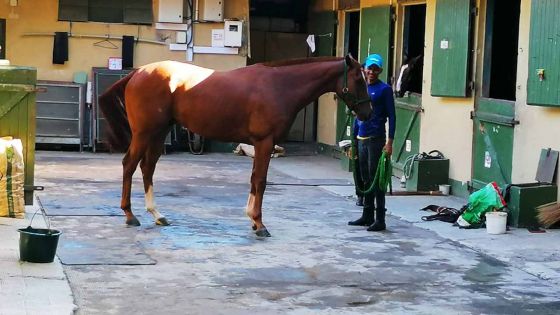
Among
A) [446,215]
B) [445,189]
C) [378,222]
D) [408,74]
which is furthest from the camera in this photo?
[408,74]

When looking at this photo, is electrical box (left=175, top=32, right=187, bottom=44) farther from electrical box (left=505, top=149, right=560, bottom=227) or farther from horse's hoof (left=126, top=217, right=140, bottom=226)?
electrical box (left=505, top=149, right=560, bottom=227)

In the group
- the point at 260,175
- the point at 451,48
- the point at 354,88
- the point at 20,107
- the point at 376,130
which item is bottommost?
the point at 260,175

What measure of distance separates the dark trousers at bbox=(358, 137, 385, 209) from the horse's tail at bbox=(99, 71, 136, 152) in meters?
2.24

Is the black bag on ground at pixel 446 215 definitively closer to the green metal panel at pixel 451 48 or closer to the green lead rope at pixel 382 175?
the green lead rope at pixel 382 175

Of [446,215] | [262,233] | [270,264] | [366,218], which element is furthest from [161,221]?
[446,215]

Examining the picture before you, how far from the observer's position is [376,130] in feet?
28.4

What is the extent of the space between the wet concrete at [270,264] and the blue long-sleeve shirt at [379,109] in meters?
0.93

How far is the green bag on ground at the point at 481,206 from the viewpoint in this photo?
883cm

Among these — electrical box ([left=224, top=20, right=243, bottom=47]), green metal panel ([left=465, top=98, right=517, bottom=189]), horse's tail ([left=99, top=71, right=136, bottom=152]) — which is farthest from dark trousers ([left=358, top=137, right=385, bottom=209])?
electrical box ([left=224, top=20, right=243, bottom=47])

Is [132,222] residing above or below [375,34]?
below

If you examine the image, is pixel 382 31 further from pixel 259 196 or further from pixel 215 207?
pixel 259 196

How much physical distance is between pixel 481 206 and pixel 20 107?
4360mm

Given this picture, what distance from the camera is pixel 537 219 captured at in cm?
874

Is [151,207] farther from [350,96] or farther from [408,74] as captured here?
[408,74]
